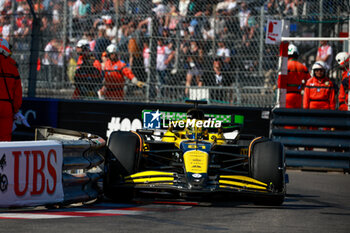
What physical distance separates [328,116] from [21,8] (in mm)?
5839

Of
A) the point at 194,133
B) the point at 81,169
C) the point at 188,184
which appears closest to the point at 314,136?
the point at 194,133

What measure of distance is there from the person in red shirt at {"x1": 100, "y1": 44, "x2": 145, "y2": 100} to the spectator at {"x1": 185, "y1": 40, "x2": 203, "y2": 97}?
2.79 feet

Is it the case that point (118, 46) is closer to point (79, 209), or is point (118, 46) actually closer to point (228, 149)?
point (228, 149)

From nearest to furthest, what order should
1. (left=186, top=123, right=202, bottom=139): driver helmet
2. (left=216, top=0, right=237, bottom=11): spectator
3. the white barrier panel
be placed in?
the white barrier panel → (left=186, top=123, right=202, bottom=139): driver helmet → (left=216, top=0, right=237, bottom=11): spectator

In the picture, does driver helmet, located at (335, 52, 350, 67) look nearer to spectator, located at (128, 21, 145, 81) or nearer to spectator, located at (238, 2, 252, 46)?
spectator, located at (238, 2, 252, 46)

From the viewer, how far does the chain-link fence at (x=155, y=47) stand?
12766mm

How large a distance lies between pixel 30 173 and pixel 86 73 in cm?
702

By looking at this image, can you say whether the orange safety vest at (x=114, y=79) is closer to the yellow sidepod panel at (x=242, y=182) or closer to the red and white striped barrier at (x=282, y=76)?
the red and white striped barrier at (x=282, y=76)

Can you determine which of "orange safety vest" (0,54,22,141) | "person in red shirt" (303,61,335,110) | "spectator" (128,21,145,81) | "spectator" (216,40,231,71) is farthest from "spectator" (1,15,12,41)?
"person in red shirt" (303,61,335,110)

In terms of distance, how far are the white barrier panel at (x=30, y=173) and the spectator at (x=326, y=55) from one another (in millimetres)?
9486

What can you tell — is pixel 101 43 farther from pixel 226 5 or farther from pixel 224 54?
pixel 226 5

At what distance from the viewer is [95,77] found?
13461 mm

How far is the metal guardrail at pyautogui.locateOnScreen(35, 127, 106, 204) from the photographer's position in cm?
697

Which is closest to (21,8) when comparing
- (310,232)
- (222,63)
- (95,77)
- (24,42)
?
(24,42)
